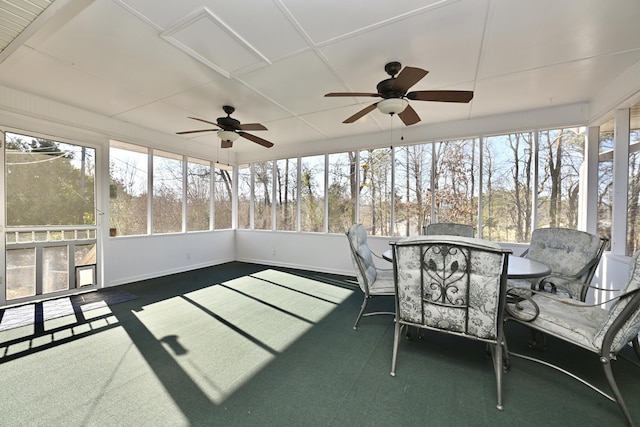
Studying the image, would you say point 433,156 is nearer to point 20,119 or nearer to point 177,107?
point 177,107

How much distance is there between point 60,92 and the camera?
3.25m

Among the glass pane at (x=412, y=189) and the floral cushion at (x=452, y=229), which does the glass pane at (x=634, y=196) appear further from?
the glass pane at (x=412, y=189)

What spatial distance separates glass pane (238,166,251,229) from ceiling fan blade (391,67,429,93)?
4.68 m

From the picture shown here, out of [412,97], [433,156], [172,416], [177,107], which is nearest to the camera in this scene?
[172,416]

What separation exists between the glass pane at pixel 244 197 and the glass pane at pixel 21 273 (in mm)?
3526

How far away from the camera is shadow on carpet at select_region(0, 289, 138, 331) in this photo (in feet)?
9.33

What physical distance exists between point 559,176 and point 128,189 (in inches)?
264

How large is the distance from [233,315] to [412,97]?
3.04 m

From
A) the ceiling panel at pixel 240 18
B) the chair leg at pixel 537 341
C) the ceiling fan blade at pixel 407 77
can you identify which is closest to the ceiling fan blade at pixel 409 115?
the ceiling fan blade at pixel 407 77

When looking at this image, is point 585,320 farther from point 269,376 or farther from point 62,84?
point 62,84

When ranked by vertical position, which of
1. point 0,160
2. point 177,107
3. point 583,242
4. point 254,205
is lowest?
point 583,242

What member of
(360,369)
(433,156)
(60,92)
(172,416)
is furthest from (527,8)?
(60,92)

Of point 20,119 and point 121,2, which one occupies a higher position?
point 121,2

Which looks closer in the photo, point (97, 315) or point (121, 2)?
point (121, 2)
